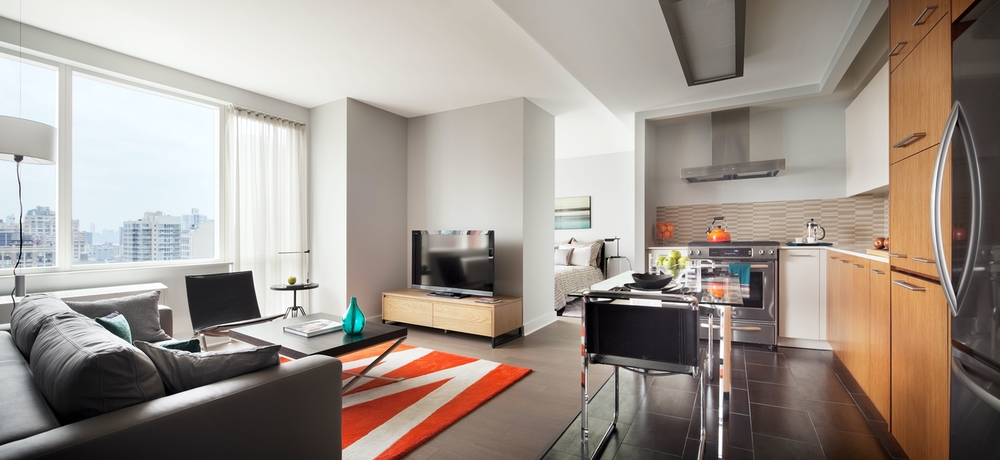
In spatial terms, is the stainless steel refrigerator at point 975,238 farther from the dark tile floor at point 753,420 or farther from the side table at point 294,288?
the side table at point 294,288

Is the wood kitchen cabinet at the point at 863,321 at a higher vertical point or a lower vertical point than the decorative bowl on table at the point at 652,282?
lower

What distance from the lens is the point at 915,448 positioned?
1.77 metres

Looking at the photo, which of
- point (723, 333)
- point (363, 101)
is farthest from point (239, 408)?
point (363, 101)

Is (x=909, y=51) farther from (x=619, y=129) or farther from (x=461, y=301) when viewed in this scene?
(x=619, y=129)

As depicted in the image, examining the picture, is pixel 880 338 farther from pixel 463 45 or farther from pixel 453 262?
pixel 453 262

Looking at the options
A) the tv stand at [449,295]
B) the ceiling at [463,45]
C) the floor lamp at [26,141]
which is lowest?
the tv stand at [449,295]

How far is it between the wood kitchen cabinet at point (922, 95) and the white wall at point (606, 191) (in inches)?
208

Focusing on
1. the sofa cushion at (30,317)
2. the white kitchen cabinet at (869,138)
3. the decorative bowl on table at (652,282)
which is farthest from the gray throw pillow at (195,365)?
the white kitchen cabinet at (869,138)

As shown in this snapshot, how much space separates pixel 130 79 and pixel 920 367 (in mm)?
5704

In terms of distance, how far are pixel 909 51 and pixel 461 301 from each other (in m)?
3.65

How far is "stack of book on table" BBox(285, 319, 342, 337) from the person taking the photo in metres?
2.73

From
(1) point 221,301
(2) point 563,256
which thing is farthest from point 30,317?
(2) point 563,256

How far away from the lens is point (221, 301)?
12.1ft

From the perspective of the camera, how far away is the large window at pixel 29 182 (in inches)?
126
